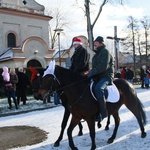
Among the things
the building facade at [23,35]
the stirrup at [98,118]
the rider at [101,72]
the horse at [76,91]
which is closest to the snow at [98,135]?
the horse at [76,91]

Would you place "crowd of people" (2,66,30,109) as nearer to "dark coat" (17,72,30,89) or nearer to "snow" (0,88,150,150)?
"dark coat" (17,72,30,89)

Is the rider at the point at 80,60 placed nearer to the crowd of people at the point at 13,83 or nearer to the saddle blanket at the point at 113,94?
the saddle blanket at the point at 113,94

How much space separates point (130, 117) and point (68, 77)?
13.5 ft

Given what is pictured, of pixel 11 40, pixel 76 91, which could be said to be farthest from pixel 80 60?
pixel 11 40

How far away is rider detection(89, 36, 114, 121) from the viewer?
5.21 metres

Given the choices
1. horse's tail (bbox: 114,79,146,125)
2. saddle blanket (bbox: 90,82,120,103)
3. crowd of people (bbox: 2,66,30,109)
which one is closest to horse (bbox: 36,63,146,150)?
saddle blanket (bbox: 90,82,120,103)

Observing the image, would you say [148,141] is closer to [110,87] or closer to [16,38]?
[110,87]

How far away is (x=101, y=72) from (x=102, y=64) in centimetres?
21

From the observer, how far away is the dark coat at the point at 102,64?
209 inches

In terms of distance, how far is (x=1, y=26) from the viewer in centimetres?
2805

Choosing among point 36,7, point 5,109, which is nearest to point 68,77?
point 5,109

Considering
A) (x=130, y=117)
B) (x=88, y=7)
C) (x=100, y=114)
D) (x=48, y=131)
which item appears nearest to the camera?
(x=100, y=114)

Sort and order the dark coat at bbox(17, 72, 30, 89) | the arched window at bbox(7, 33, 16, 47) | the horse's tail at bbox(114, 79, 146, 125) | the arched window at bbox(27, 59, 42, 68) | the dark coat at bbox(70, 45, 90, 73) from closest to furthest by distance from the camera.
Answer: the dark coat at bbox(70, 45, 90, 73) → the horse's tail at bbox(114, 79, 146, 125) → the dark coat at bbox(17, 72, 30, 89) → the arched window at bbox(27, 59, 42, 68) → the arched window at bbox(7, 33, 16, 47)

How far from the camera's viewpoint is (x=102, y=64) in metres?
5.30
